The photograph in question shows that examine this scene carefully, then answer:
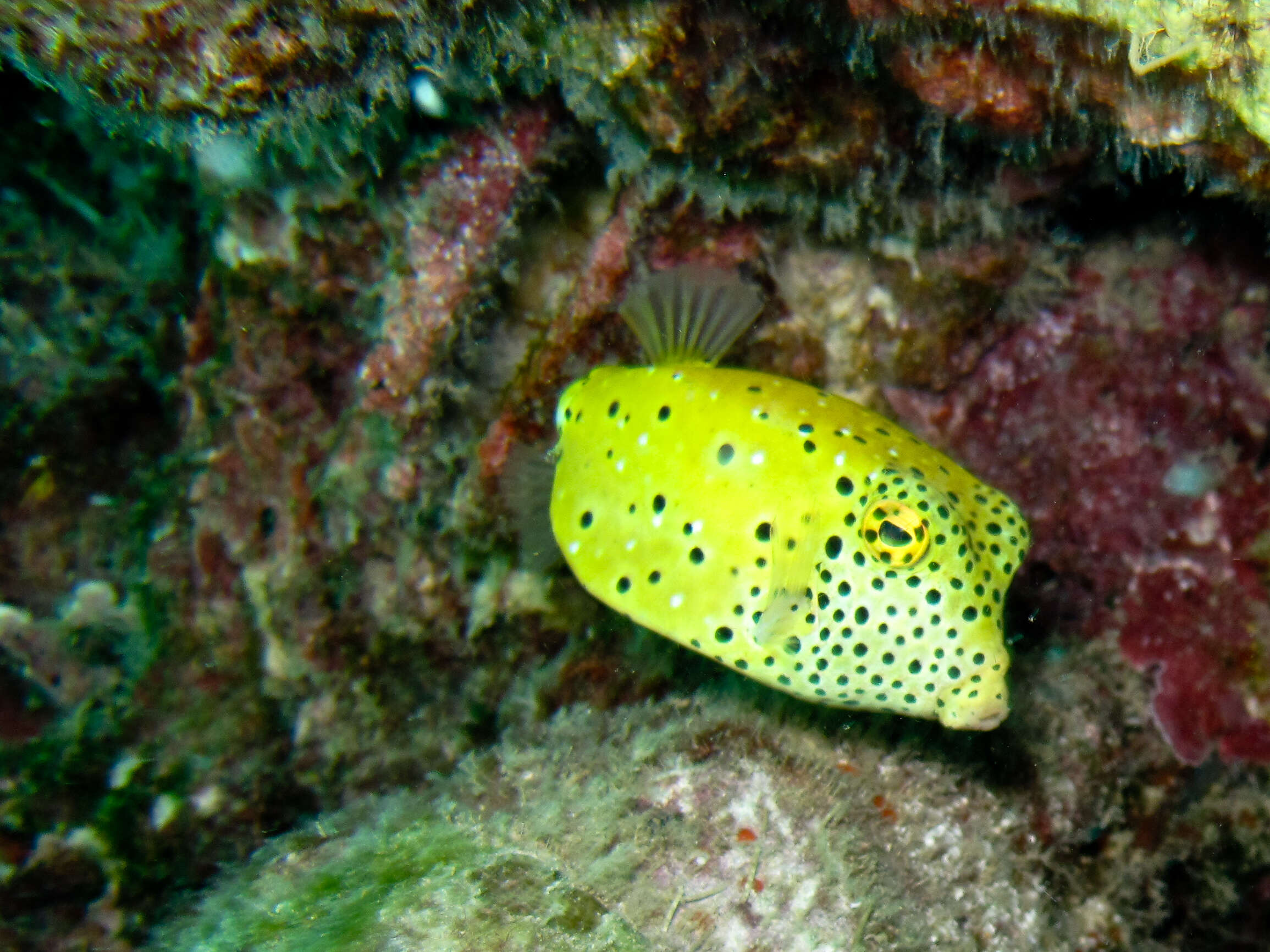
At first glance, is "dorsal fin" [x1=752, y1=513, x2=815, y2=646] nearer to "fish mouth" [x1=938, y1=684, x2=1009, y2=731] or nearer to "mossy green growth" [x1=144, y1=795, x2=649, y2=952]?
"fish mouth" [x1=938, y1=684, x2=1009, y2=731]

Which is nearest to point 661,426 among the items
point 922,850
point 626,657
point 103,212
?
point 626,657

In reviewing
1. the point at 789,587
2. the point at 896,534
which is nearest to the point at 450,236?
the point at 789,587

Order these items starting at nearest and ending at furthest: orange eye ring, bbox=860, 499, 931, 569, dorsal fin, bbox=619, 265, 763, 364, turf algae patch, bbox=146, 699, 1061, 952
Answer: orange eye ring, bbox=860, 499, 931, 569 → turf algae patch, bbox=146, 699, 1061, 952 → dorsal fin, bbox=619, 265, 763, 364

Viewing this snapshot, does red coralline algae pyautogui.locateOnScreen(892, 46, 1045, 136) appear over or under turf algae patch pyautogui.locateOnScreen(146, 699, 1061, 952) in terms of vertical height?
over

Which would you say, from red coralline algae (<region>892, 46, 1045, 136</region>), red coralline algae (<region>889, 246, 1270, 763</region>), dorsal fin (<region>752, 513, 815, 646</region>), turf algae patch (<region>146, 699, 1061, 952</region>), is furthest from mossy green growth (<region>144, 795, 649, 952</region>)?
red coralline algae (<region>892, 46, 1045, 136</region>)

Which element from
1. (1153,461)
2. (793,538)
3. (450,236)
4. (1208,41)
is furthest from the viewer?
(1153,461)

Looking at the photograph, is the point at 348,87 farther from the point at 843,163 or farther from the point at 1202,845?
the point at 1202,845

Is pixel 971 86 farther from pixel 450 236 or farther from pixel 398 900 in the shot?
pixel 398 900
